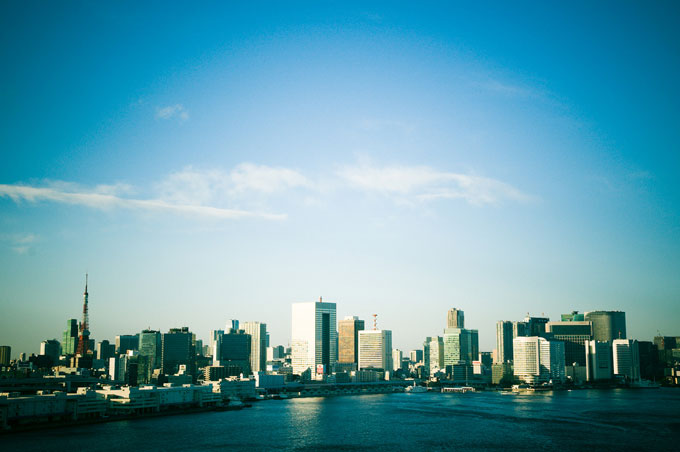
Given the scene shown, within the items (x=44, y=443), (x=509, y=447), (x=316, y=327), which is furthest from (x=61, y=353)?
(x=509, y=447)

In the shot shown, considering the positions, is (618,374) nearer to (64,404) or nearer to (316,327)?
(316,327)

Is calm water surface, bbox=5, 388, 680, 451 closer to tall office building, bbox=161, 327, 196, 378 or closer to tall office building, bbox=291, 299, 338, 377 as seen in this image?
tall office building, bbox=161, 327, 196, 378

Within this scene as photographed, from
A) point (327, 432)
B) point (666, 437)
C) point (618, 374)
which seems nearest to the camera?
point (666, 437)

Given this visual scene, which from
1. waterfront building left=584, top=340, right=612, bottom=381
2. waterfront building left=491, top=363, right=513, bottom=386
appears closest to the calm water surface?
waterfront building left=491, top=363, right=513, bottom=386

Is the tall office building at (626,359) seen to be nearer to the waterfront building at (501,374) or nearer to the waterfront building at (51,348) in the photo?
the waterfront building at (501,374)

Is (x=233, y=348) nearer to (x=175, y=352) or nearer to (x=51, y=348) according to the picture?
(x=175, y=352)
